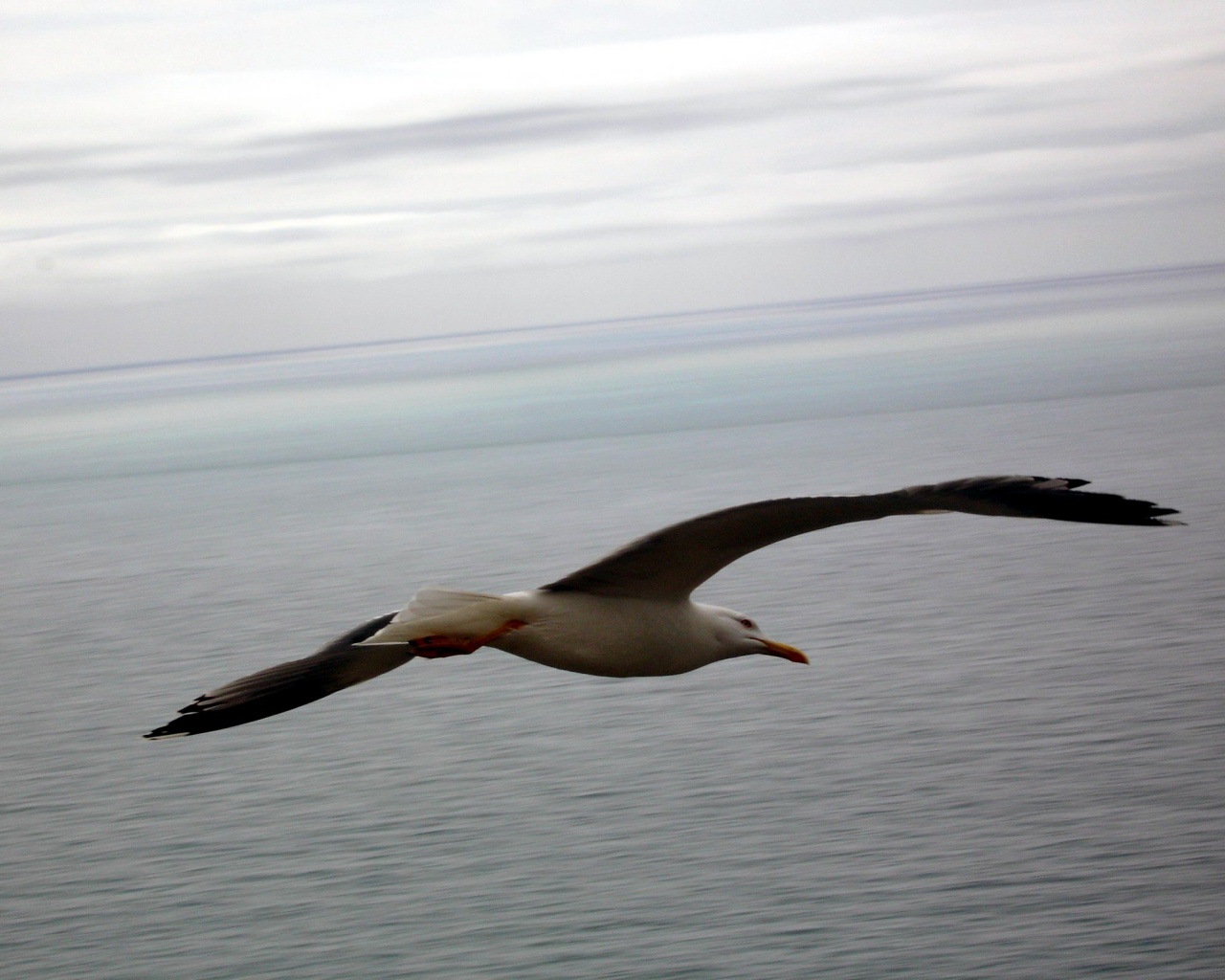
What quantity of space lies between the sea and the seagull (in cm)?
977

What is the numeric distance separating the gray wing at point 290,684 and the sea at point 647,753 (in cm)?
974

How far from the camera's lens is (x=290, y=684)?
905 centimetres

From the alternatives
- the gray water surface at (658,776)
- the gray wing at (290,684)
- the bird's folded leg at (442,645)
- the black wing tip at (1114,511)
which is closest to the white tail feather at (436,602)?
the bird's folded leg at (442,645)

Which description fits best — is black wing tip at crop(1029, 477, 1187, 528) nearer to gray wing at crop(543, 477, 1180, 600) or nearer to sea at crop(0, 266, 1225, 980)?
gray wing at crop(543, 477, 1180, 600)

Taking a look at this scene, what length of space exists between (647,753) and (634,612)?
1709 cm

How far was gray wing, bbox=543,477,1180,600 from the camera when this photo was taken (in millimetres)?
7039

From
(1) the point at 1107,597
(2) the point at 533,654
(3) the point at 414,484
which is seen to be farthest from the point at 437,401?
(2) the point at 533,654

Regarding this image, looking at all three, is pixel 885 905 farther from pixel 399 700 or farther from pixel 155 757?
pixel 155 757

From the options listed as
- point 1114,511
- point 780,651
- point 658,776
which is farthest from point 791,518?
point 658,776

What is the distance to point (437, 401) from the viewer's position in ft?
344

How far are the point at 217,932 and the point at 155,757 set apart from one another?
8.41 meters

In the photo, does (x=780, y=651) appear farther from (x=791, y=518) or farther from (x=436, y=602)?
(x=436, y=602)

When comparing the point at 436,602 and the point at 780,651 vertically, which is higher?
the point at 436,602

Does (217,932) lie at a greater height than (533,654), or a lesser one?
lesser
